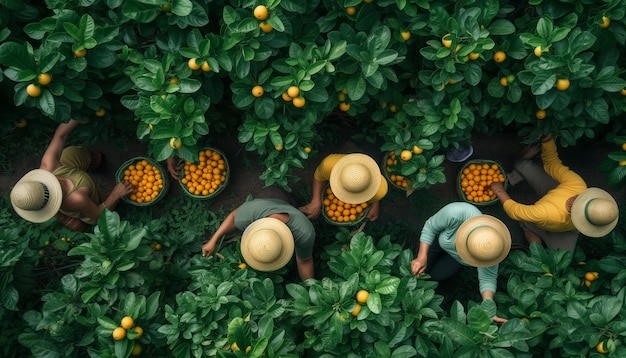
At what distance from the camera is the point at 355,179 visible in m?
2.78

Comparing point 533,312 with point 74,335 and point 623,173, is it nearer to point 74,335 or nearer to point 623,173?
point 623,173

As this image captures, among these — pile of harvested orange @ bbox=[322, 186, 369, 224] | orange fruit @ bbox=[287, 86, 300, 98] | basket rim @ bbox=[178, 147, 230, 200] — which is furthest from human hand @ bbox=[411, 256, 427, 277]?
Result: basket rim @ bbox=[178, 147, 230, 200]

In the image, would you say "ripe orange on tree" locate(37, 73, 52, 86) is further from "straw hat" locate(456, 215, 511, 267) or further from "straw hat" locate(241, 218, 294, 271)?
"straw hat" locate(456, 215, 511, 267)

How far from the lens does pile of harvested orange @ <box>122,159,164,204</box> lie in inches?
151

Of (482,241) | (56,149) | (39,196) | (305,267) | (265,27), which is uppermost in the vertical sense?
(265,27)

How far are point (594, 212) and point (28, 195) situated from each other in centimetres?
363

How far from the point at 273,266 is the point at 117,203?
1.97 metres

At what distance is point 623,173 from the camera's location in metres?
3.00

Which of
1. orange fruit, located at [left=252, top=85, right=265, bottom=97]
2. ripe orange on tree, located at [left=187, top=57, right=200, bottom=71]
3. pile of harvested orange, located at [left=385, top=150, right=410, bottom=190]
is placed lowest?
pile of harvested orange, located at [left=385, top=150, right=410, bottom=190]

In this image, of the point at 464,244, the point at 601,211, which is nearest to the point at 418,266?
the point at 464,244

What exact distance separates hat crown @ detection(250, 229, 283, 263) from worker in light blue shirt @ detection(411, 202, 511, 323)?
1.13 m

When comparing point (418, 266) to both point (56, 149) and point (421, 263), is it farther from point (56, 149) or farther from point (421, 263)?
point (56, 149)

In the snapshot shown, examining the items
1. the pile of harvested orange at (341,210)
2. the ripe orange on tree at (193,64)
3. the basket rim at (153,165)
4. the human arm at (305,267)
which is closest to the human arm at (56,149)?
the basket rim at (153,165)

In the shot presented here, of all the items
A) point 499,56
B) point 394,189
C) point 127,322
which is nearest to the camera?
point 127,322
